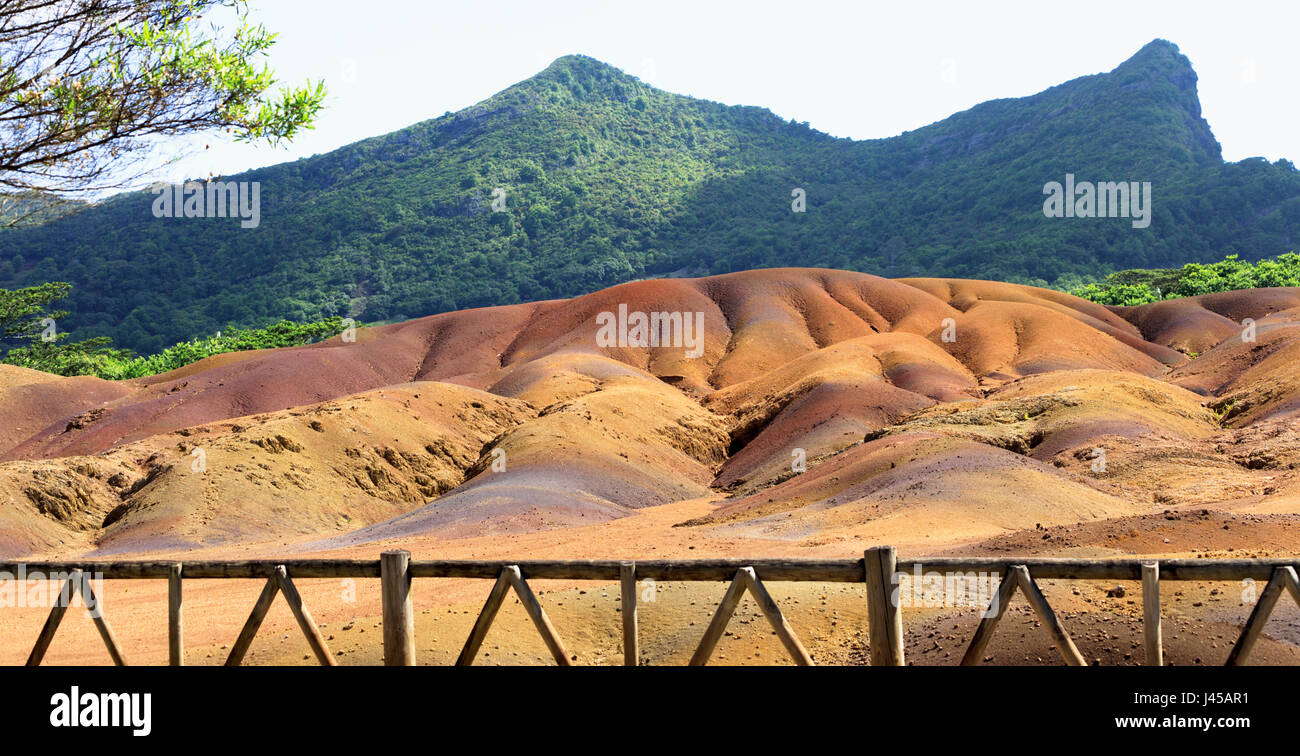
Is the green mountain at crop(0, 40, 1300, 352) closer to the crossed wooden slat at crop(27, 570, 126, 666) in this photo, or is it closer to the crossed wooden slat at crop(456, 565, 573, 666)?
the crossed wooden slat at crop(456, 565, 573, 666)

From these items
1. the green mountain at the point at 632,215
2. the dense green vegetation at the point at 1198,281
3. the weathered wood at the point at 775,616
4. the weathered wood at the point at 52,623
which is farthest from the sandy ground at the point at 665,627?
the green mountain at the point at 632,215

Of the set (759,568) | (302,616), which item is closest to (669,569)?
(759,568)

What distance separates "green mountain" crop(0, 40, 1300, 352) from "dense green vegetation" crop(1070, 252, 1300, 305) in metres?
13.3

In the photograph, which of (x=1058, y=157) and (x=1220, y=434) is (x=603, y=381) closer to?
(x=1220, y=434)

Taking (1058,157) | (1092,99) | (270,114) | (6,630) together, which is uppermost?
(1092,99)

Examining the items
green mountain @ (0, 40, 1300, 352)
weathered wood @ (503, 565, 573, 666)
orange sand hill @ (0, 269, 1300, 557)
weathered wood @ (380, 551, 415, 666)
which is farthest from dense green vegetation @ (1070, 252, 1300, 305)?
weathered wood @ (380, 551, 415, 666)

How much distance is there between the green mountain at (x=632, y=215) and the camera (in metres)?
116

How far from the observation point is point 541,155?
157 meters

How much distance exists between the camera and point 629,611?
738cm

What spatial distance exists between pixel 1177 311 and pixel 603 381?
42.7 metres

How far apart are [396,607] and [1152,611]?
5.22 m

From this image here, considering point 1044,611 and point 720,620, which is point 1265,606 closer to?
point 1044,611

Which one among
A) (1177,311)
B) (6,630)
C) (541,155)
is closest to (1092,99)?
(541,155)
